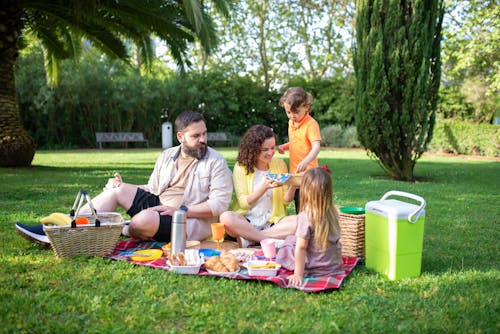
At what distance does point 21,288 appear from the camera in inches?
120

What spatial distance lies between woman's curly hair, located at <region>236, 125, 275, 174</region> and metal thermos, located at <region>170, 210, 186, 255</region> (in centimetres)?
87

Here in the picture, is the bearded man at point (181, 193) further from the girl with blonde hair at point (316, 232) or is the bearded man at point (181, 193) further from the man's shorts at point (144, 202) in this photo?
the girl with blonde hair at point (316, 232)

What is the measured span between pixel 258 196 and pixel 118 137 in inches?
696

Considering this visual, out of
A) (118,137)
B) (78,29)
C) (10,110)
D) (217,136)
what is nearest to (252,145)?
(78,29)

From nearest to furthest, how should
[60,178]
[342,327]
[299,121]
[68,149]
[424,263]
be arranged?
1. [342,327]
2. [424,263]
3. [299,121]
4. [60,178]
5. [68,149]

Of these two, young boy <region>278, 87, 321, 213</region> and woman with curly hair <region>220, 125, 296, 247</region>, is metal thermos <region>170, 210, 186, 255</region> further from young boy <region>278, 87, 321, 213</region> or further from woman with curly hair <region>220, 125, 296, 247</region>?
young boy <region>278, 87, 321, 213</region>

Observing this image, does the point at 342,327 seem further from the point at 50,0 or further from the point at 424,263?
the point at 50,0

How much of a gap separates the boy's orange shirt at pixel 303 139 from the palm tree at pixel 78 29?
17.9 ft

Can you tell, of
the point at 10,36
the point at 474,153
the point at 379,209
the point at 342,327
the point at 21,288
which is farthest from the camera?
the point at 474,153

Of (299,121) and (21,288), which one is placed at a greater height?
(299,121)

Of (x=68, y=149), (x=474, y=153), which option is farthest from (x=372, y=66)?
(x=68, y=149)

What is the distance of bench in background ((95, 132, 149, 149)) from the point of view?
20422 mm

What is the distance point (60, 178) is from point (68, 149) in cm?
1150

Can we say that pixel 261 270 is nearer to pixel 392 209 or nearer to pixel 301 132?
pixel 392 209
